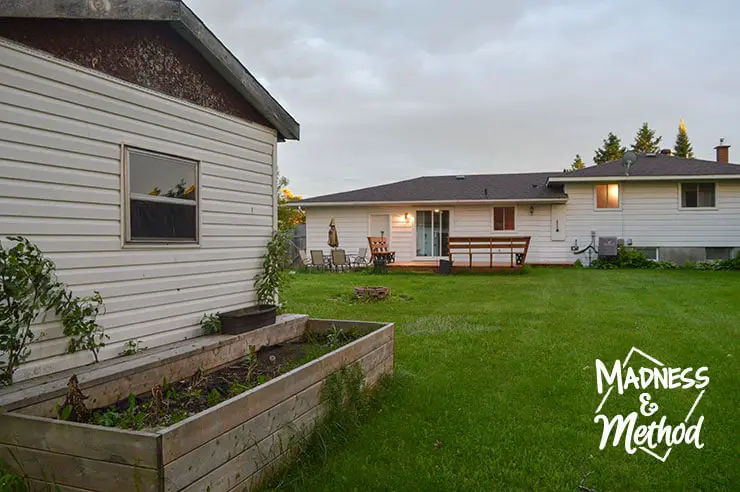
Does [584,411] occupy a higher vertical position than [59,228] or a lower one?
lower

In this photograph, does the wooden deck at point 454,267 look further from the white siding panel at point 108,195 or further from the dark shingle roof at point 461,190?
the white siding panel at point 108,195

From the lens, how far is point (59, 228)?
3.24 metres

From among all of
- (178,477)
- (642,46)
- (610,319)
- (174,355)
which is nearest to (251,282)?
(174,355)

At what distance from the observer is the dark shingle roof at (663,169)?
1625 cm

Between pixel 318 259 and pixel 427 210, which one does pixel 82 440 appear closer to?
pixel 318 259

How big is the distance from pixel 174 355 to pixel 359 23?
1247 cm

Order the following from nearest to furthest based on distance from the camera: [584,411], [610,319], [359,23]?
1. [584,411]
2. [610,319]
3. [359,23]

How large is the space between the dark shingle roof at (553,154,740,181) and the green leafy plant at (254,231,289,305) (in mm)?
14236

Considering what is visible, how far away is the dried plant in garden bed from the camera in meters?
2.51

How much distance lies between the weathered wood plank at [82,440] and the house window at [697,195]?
62.1 feet

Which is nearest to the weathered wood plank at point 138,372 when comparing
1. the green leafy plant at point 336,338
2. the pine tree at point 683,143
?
the green leafy plant at point 336,338

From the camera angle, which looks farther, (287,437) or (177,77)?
(177,77)

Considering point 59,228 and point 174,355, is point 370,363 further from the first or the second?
point 59,228

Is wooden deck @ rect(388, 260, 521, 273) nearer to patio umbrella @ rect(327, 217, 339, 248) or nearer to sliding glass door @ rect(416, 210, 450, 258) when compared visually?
sliding glass door @ rect(416, 210, 450, 258)
